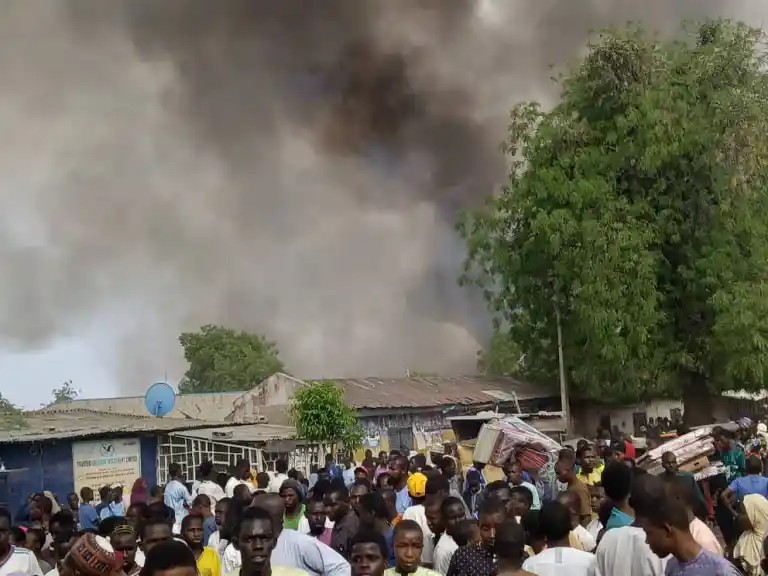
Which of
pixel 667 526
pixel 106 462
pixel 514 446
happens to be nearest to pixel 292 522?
pixel 667 526

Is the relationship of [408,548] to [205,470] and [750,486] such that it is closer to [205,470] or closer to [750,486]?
[750,486]

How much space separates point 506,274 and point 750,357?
688 centimetres

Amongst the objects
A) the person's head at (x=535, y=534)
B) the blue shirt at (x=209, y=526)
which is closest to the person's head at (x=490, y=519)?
the person's head at (x=535, y=534)

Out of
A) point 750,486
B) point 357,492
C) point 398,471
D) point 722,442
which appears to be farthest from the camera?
point 722,442

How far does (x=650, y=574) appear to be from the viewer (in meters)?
4.19

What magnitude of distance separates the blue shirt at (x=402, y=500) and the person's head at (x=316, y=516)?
183 cm

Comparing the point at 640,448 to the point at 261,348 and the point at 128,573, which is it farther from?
the point at 261,348

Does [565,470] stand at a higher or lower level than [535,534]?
higher

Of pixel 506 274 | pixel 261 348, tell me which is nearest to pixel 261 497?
pixel 506 274

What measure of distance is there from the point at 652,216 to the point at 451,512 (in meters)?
19.9

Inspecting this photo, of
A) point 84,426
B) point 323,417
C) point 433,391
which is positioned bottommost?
point 323,417

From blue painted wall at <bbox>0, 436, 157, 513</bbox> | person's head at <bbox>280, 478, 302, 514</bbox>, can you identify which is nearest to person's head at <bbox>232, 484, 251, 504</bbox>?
person's head at <bbox>280, 478, 302, 514</bbox>

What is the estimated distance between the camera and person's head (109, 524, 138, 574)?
4969 millimetres

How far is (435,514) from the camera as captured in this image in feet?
19.0
